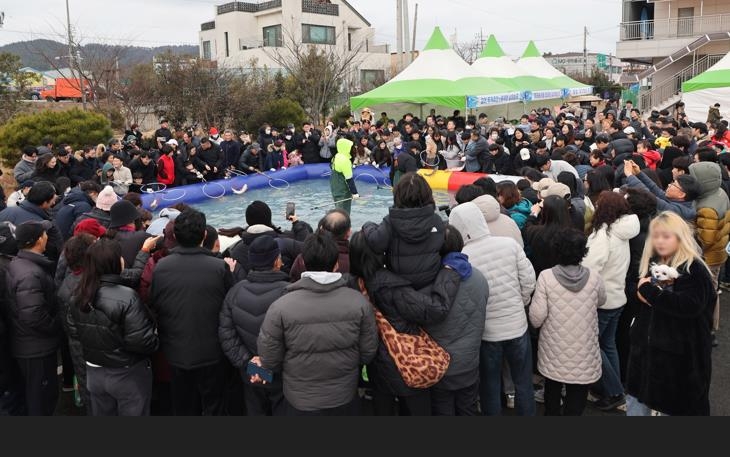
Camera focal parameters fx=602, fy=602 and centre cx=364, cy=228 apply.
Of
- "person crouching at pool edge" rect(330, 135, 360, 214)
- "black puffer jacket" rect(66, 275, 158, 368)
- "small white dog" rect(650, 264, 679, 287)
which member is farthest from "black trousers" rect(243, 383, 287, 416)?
"person crouching at pool edge" rect(330, 135, 360, 214)

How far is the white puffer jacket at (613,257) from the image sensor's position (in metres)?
4.09

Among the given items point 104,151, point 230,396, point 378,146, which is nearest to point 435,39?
point 378,146

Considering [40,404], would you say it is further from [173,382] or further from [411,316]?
[411,316]

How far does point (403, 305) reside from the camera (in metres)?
3.21

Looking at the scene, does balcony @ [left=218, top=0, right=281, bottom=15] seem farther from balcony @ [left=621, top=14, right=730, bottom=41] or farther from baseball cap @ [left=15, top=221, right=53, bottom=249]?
baseball cap @ [left=15, top=221, right=53, bottom=249]

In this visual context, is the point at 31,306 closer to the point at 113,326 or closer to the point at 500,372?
the point at 113,326

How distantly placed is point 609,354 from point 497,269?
134cm

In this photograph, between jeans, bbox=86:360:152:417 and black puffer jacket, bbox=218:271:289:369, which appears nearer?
black puffer jacket, bbox=218:271:289:369

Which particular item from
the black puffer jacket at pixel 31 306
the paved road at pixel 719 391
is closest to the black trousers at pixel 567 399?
the paved road at pixel 719 391

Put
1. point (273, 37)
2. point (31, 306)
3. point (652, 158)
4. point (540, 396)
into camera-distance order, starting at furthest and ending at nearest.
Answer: point (273, 37)
point (652, 158)
point (540, 396)
point (31, 306)

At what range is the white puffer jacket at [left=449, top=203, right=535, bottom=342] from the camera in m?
3.61

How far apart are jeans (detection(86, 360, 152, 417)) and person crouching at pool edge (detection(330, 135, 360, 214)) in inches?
248

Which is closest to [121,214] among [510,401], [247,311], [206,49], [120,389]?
[120,389]

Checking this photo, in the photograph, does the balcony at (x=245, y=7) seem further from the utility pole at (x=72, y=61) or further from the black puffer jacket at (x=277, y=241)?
the black puffer jacket at (x=277, y=241)
